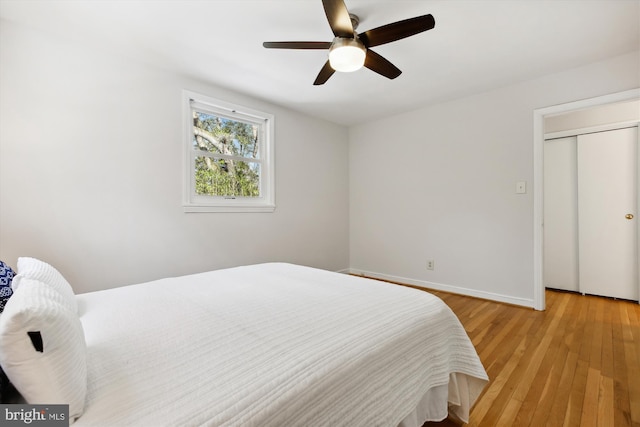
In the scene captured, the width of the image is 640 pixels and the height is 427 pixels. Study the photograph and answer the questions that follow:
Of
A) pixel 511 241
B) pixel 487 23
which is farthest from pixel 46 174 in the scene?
pixel 511 241

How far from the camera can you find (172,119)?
2.65 m

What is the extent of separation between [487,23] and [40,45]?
3221mm

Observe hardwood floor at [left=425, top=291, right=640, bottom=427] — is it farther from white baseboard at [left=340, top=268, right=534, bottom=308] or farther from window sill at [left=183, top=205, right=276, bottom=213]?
window sill at [left=183, top=205, right=276, bottom=213]

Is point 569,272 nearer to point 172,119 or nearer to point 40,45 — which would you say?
point 172,119

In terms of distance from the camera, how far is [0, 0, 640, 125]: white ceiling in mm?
1823

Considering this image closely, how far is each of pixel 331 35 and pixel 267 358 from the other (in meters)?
2.20

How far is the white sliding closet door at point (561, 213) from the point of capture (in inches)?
133

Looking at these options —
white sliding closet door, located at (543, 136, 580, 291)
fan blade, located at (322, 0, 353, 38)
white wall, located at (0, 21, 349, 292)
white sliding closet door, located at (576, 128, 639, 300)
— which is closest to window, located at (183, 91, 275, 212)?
white wall, located at (0, 21, 349, 292)

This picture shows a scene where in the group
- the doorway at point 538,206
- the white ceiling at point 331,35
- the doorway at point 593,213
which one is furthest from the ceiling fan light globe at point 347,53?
the doorway at point 593,213

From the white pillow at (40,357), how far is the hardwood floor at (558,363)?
146 cm

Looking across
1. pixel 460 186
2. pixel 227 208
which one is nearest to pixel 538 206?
pixel 460 186

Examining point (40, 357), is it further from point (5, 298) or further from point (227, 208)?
point (227, 208)

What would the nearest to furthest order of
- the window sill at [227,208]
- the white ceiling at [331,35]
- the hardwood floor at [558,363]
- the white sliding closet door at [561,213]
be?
the hardwood floor at [558,363]
the white ceiling at [331,35]
the window sill at [227,208]
the white sliding closet door at [561,213]

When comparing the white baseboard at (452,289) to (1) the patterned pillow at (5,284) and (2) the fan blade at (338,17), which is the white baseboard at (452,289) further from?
(1) the patterned pillow at (5,284)
